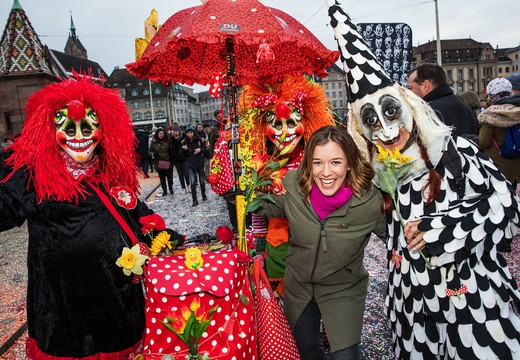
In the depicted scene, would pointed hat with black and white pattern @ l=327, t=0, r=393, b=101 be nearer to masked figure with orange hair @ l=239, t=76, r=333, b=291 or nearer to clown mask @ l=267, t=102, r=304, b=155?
masked figure with orange hair @ l=239, t=76, r=333, b=291

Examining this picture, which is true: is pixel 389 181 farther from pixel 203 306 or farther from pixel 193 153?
pixel 193 153

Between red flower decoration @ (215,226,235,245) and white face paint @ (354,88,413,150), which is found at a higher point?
white face paint @ (354,88,413,150)

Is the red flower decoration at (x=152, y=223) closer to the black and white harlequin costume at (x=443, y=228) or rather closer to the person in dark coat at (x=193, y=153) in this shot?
the black and white harlequin costume at (x=443, y=228)

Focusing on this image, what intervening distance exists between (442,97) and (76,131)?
3.06 m

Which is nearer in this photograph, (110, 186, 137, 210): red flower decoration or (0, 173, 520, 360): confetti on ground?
(110, 186, 137, 210): red flower decoration

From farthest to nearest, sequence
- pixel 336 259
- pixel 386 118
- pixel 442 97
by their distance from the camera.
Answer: pixel 442 97
pixel 336 259
pixel 386 118

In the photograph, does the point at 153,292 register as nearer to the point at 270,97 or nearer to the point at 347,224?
the point at 347,224

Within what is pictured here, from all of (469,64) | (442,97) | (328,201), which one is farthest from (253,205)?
(469,64)

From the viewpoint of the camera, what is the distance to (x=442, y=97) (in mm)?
3443

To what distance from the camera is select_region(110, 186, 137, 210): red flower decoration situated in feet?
7.44

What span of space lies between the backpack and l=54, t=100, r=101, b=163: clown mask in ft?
13.2

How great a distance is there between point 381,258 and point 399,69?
3779mm

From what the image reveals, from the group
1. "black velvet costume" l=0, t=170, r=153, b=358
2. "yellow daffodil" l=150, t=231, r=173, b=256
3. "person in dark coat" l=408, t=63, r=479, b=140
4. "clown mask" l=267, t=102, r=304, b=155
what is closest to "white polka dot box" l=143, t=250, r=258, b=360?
"yellow daffodil" l=150, t=231, r=173, b=256

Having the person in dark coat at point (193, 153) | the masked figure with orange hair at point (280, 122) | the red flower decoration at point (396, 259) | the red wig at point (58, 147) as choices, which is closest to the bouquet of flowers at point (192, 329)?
the red flower decoration at point (396, 259)
